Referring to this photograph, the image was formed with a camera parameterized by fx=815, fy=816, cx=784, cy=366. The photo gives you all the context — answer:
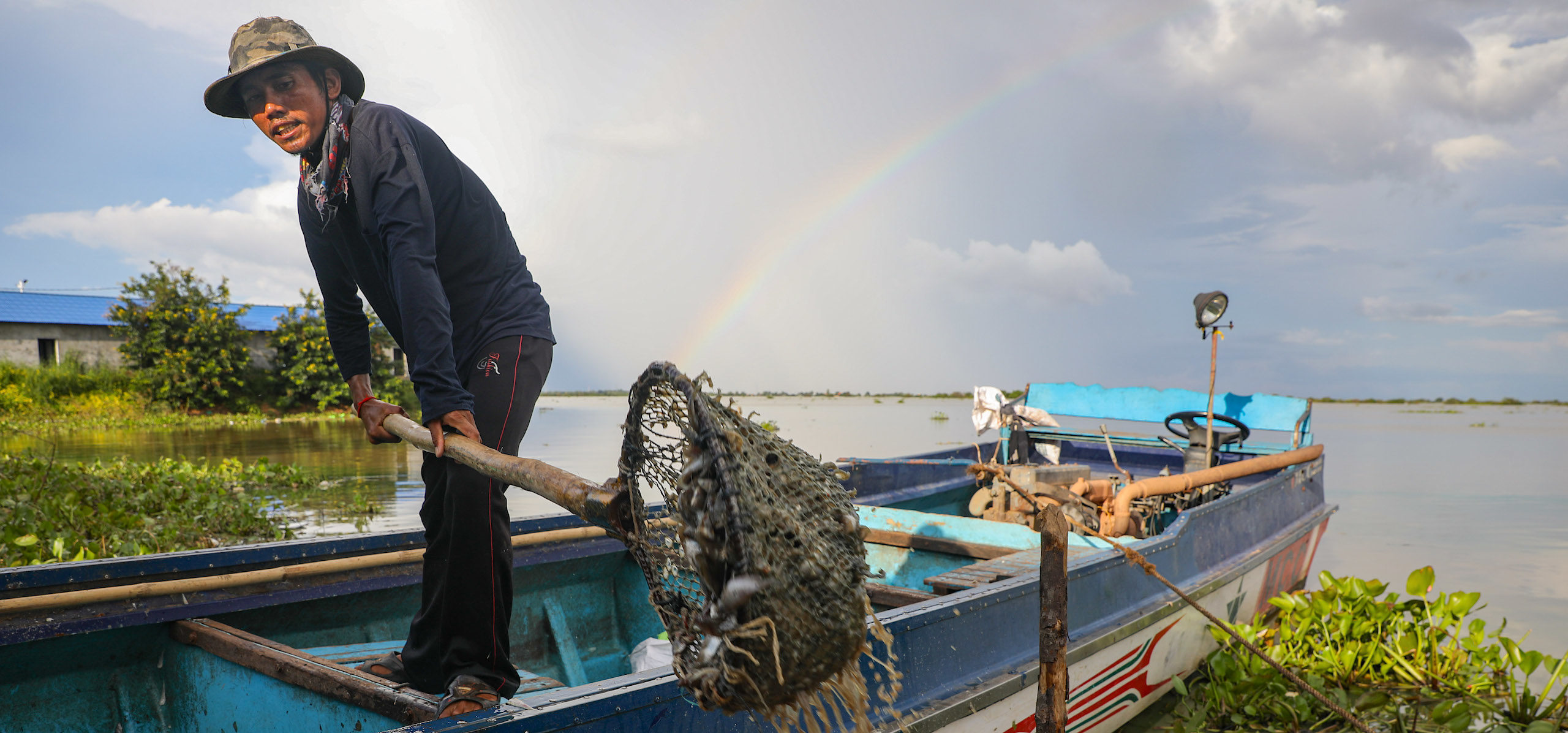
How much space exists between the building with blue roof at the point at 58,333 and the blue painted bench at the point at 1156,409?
27829 mm

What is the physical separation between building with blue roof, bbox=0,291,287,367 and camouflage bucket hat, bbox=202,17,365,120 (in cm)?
2975

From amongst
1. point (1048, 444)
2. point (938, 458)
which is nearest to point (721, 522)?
point (938, 458)

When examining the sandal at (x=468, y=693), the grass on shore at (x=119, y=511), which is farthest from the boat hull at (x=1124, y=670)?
the grass on shore at (x=119, y=511)

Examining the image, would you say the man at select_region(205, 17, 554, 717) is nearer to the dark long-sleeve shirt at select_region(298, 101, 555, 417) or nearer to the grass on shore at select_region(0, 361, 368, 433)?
the dark long-sleeve shirt at select_region(298, 101, 555, 417)

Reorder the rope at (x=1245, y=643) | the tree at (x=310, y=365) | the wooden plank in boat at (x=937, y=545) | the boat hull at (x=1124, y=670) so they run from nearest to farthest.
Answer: the rope at (x=1245, y=643) → the boat hull at (x=1124, y=670) → the wooden plank in boat at (x=937, y=545) → the tree at (x=310, y=365)

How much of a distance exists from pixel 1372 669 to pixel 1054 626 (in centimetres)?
386

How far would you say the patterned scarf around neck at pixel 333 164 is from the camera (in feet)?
7.10

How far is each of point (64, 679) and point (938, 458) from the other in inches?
245

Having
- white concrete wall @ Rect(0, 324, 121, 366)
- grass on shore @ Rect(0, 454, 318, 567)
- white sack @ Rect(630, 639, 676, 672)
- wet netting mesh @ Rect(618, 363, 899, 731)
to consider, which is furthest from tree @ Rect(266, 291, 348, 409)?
wet netting mesh @ Rect(618, 363, 899, 731)

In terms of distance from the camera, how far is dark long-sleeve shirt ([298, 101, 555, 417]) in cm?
195

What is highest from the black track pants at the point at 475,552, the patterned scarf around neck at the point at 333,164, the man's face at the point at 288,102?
the man's face at the point at 288,102

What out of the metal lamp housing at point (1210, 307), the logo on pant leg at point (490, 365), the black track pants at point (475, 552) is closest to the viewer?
the black track pants at point (475, 552)

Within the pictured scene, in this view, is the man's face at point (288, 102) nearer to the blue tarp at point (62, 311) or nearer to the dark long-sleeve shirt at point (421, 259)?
the dark long-sleeve shirt at point (421, 259)

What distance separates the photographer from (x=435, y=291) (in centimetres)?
199
